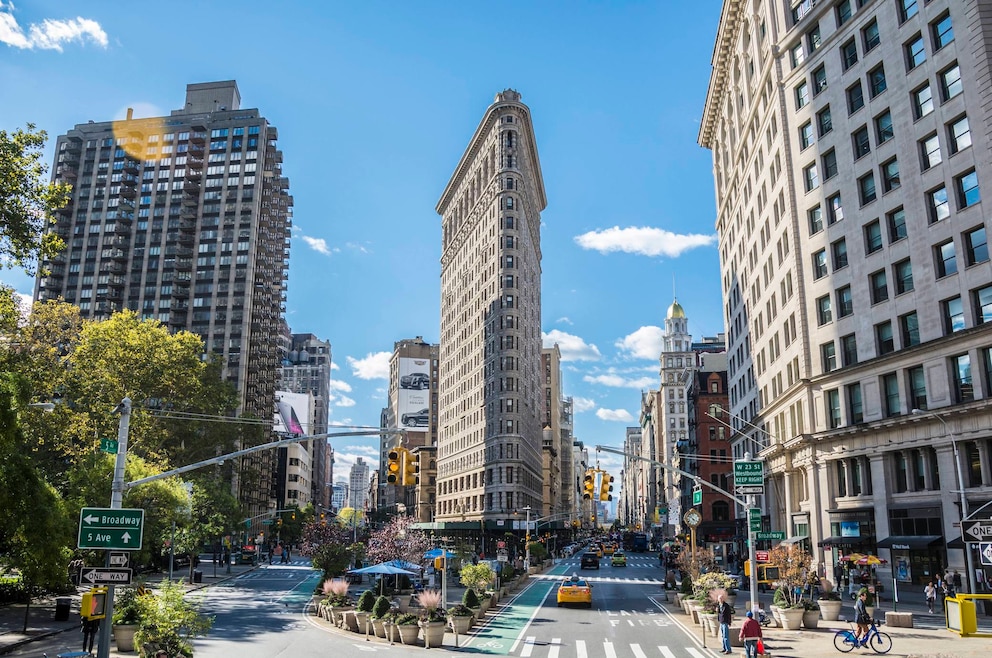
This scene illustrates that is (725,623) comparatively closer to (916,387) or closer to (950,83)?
(916,387)

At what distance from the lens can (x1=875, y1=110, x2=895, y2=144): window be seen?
4772 centimetres

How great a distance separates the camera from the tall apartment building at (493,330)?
11012cm

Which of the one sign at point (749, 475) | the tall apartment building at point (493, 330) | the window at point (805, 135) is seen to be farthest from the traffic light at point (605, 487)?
the tall apartment building at point (493, 330)

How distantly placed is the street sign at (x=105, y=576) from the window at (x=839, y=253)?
150 ft

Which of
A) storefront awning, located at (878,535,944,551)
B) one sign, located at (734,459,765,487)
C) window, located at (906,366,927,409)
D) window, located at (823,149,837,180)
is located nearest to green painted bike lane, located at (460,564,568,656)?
one sign, located at (734,459,765,487)

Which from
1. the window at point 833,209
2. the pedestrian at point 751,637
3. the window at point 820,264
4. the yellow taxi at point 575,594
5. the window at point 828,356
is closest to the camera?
the pedestrian at point 751,637

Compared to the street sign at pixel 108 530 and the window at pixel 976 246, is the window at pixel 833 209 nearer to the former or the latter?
the window at pixel 976 246

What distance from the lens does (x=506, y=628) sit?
110 feet

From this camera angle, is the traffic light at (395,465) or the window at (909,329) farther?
the window at (909,329)

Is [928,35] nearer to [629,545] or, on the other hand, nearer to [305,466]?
[629,545]

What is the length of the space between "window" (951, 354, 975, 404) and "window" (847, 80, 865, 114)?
1790 cm

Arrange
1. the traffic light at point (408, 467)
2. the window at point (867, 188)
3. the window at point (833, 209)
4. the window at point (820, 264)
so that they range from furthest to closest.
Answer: the window at point (820, 264) < the window at point (833, 209) < the window at point (867, 188) < the traffic light at point (408, 467)

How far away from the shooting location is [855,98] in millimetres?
51156

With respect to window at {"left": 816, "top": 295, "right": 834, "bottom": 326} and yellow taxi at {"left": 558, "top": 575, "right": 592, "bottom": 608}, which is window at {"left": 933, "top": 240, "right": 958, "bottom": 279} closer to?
window at {"left": 816, "top": 295, "right": 834, "bottom": 326}
